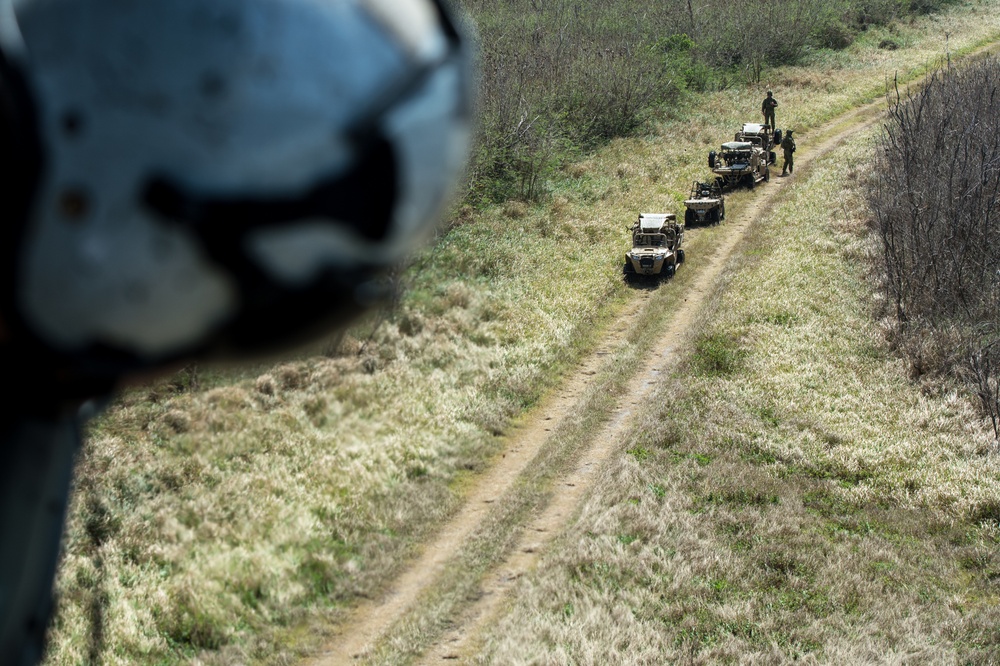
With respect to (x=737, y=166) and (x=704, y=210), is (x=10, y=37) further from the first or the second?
(x=737, y=166)

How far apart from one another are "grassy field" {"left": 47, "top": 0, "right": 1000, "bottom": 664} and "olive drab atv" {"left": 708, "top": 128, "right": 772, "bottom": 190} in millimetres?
8078

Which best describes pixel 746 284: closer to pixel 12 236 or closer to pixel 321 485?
pixel 321 485

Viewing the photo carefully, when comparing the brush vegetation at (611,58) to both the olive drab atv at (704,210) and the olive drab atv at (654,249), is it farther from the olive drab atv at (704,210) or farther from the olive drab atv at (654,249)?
the olive drab atv at (654,249)

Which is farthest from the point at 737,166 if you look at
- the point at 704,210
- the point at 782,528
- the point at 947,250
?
the point at 782,528

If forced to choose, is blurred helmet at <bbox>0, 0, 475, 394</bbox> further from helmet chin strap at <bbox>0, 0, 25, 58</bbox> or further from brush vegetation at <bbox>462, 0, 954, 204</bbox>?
brush vegetation at <bbox>462, 0, 954, 204</bbox>

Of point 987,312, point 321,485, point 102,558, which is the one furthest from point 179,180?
point 987,312

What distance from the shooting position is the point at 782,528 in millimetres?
10867

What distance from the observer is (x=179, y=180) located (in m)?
0.81

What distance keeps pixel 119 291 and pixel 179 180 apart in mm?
107

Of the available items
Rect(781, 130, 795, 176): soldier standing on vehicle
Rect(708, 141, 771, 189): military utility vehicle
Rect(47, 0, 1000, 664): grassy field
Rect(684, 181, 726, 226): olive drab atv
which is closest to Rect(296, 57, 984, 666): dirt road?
Rect(47, 0, 1000, 664): grassy field

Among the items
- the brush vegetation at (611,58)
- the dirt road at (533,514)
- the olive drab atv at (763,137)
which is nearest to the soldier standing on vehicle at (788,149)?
the olive drab atv at (763,137)

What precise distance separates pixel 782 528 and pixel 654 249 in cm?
943

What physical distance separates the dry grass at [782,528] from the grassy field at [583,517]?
3 centimetres

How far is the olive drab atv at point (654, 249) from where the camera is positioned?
62.3ft
